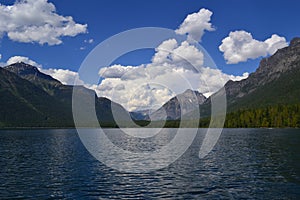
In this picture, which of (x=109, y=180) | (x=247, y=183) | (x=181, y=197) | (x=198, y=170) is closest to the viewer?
(x=181, y=197)

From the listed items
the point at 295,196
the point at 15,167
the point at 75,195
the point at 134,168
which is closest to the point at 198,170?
the point at 134,168

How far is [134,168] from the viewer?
5703 cm

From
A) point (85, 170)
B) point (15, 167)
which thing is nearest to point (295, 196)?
point (85, 170)

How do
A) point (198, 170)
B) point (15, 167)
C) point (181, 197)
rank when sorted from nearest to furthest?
point (181, 197)
point (198, 170)
point (15, 167)

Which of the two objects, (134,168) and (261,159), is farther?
(261,159)

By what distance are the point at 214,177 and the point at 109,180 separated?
1637 cm

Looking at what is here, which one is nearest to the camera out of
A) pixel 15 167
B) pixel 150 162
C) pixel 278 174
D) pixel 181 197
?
pixel 181 197

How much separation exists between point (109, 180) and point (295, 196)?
25701 mm

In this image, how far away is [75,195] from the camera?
3725 centimetres

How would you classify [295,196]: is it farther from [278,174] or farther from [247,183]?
[278,174]

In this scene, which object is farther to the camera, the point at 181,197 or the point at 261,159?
the point at 261,159

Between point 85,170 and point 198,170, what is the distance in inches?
809

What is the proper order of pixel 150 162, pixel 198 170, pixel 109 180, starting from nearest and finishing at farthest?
pixel 109 180, pixel 198 170, pixel 150 162

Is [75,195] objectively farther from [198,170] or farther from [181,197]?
[198,170]
